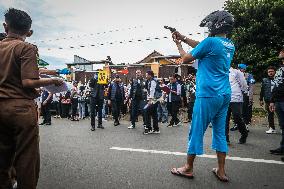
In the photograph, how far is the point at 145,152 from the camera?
596 centimetres

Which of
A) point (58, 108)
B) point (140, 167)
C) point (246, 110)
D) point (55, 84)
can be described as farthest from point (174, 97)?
point (55, 84)

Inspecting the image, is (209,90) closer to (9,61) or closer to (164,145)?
(9,61)

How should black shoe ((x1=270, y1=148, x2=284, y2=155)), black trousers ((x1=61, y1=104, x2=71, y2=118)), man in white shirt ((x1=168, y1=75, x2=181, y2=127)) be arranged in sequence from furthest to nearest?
black trousers ((x1=61, y1=104, x2=71, y2=118)), man in white shirt ((x1=168, y1=75, x2=181, y2=127)), black shoe ((x1=270, y1=148, x2=284, y2=155))

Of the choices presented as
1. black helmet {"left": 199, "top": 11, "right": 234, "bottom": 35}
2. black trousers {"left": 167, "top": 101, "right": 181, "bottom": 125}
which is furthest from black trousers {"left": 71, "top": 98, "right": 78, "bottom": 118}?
black helmet {"left": 199, "top": 11, "right": 234, "bottom": 35}

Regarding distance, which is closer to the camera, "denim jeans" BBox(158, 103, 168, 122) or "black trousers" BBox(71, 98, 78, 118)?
"denim jeans" BBox(158, 103, 168, 122)

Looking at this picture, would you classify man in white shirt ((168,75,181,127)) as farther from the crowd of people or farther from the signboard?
the crowd of people

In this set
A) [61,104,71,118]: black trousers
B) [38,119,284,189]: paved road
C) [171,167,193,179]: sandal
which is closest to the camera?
[38,119,284,189]: paved road

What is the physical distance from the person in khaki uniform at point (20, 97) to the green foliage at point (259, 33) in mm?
17680

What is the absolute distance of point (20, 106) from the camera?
2904 mm

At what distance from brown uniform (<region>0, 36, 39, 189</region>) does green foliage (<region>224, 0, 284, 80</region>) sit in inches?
698

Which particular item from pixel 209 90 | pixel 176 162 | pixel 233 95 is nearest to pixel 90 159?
pixel 176 162

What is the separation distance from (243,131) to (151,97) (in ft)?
12.8

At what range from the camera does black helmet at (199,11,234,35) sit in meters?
4.14

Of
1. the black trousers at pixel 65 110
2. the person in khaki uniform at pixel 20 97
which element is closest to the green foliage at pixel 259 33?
the black trousers at pixel 65 110
